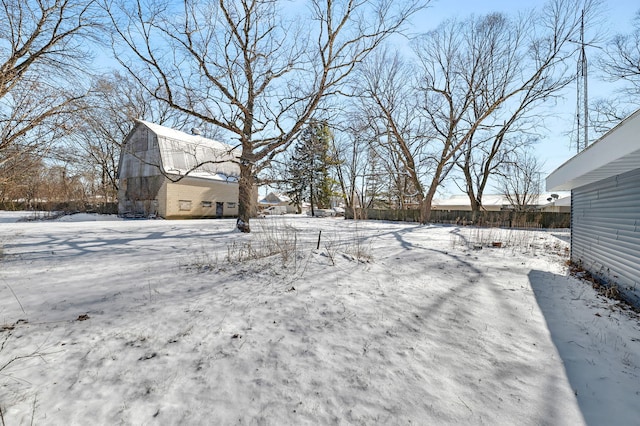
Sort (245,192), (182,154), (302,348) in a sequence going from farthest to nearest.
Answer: (182,154)
(245,192)
(302,348)

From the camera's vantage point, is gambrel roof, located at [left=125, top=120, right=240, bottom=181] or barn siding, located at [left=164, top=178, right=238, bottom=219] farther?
barn siding, located at [left=164, top=178, right=238, bottom=219]

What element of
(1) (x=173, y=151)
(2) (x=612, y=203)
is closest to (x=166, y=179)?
(1) (x=173, y=151)

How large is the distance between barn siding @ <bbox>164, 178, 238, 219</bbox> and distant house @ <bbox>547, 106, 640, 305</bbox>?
19.0 m

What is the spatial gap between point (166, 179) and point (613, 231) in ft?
65.4

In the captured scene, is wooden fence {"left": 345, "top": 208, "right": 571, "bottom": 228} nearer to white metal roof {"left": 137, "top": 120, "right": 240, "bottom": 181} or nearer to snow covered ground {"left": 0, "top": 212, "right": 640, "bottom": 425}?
white metal roof {"left": 137, "top": 120, "right": 240, "bottom": 181}

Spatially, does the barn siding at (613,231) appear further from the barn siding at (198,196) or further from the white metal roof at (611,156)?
the barn siding at (198,196)

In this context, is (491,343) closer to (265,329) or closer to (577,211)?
(265,329)

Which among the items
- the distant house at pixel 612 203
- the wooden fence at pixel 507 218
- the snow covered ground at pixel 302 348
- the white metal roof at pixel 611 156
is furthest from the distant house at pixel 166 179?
the distant house at pixel 612 203

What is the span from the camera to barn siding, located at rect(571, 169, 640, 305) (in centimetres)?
443

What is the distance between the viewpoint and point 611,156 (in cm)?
362

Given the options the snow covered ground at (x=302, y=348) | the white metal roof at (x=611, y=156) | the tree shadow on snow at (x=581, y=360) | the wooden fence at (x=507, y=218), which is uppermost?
the white metal roof at (x=611, y=156)

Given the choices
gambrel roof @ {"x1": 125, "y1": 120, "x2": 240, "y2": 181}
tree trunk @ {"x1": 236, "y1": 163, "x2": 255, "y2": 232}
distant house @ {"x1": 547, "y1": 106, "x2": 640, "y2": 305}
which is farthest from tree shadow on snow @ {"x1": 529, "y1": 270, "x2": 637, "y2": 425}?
gambrel roof @ {"x1": 125, "y1": 120, "x2": 240, "y2": 181}

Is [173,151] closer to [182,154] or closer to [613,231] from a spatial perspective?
[182,154]

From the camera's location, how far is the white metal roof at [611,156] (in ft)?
10.3
